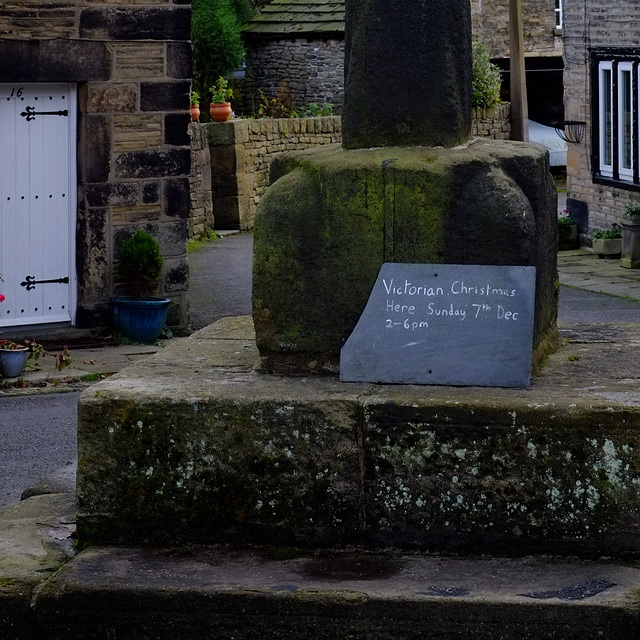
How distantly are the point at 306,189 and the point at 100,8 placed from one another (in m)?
6.93

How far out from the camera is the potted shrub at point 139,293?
10.4 m

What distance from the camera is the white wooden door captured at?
10.2 meters

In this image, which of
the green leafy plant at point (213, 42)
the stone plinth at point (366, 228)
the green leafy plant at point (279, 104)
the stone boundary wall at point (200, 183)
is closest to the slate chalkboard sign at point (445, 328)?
the stone plinth at point (366, 228)

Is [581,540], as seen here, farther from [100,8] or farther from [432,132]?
[100,8]

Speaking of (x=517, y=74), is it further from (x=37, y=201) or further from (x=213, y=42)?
(x=37, y=201)

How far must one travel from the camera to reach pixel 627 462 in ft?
11.0

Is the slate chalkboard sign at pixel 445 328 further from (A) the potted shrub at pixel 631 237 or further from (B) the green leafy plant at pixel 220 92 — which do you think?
(B) the green leafy plant at pixel 220 92

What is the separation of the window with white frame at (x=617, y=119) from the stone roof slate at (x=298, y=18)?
734 cm

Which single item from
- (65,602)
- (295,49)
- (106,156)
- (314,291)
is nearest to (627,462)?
(314,291)

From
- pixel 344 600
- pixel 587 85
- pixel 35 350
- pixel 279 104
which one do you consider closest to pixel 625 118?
pixel 587 85

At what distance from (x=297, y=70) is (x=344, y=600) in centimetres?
2161

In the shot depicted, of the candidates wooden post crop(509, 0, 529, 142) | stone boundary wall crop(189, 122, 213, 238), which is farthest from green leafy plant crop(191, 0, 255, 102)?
wooden post crop(509, 0, 529, 142)

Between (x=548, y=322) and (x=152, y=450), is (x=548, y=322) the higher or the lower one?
the higher one

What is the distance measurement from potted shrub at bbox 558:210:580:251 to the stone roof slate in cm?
739
